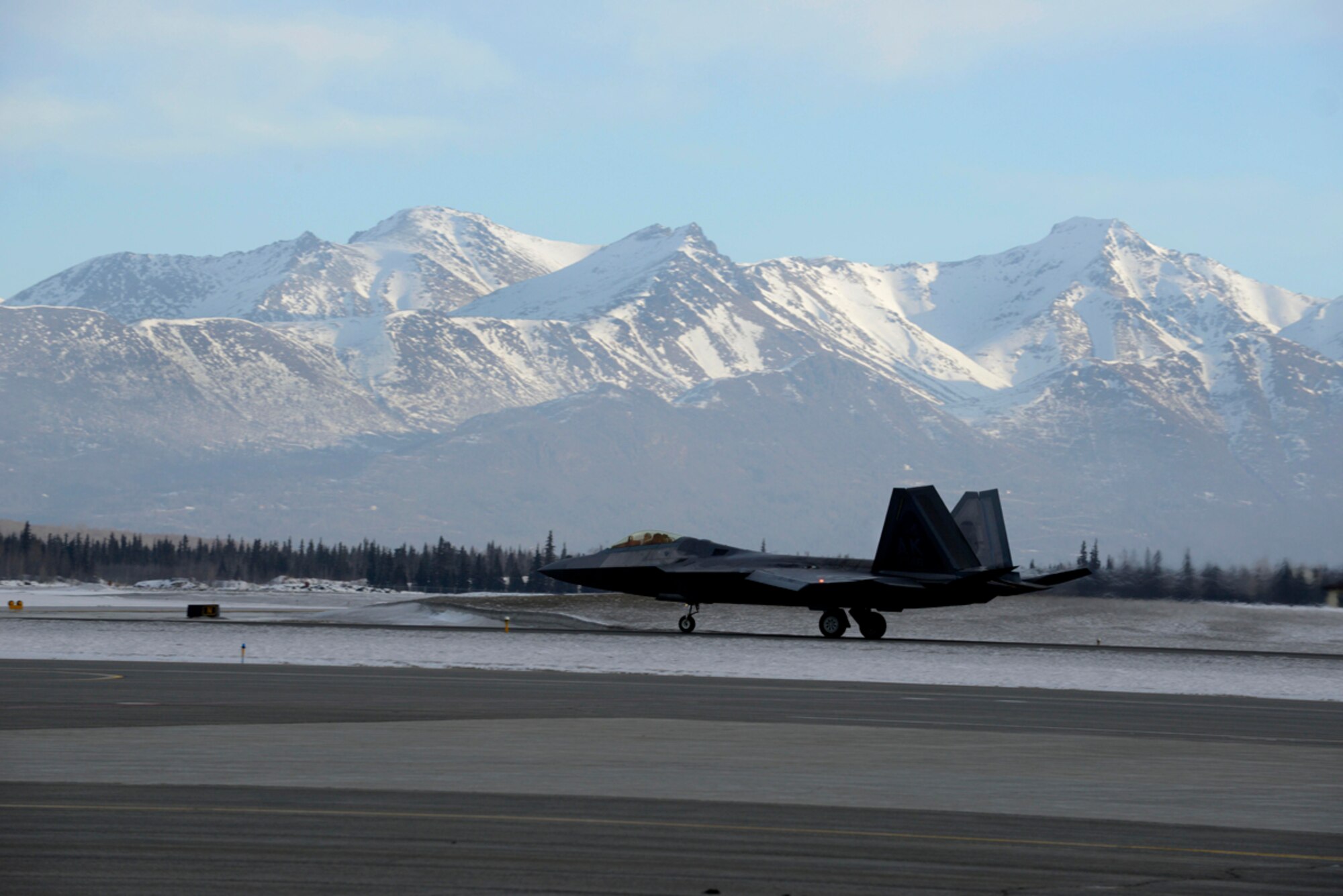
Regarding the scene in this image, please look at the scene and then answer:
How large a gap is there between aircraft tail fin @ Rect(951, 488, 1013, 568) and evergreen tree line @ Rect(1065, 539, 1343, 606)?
11.7 metres

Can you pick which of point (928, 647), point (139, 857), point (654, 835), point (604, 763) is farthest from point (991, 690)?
point (139, 857)

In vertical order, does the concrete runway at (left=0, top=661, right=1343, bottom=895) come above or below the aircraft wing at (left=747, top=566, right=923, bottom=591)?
below

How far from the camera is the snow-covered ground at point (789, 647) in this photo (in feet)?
147

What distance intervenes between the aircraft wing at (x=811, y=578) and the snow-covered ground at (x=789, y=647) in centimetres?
214

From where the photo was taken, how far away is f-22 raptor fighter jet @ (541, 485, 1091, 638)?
181 ft

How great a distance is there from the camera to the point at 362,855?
14078 mm

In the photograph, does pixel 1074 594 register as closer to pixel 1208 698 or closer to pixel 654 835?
pixel 1208 698

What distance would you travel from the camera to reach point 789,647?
5234 cm

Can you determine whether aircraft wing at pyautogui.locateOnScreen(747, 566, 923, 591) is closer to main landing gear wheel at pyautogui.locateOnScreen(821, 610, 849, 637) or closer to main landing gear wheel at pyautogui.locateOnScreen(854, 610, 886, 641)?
main landing gear wheel at pyautogui.locateOnScreen(821, 610, 849, 637)

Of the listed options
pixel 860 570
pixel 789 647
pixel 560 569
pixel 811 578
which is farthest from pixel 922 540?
pixel 560 569

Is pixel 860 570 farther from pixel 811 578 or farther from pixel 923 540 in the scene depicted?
pixel 923 540

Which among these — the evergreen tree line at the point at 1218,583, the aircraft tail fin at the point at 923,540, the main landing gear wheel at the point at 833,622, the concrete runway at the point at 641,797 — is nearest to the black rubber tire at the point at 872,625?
the main landing gear wheel at the point at 833,622

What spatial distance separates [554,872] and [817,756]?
9788mm

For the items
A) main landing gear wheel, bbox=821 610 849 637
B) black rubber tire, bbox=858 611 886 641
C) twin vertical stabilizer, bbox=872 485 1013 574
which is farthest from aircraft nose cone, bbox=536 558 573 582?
twin vertical stabilizer, bbox=872 485 1013 574
